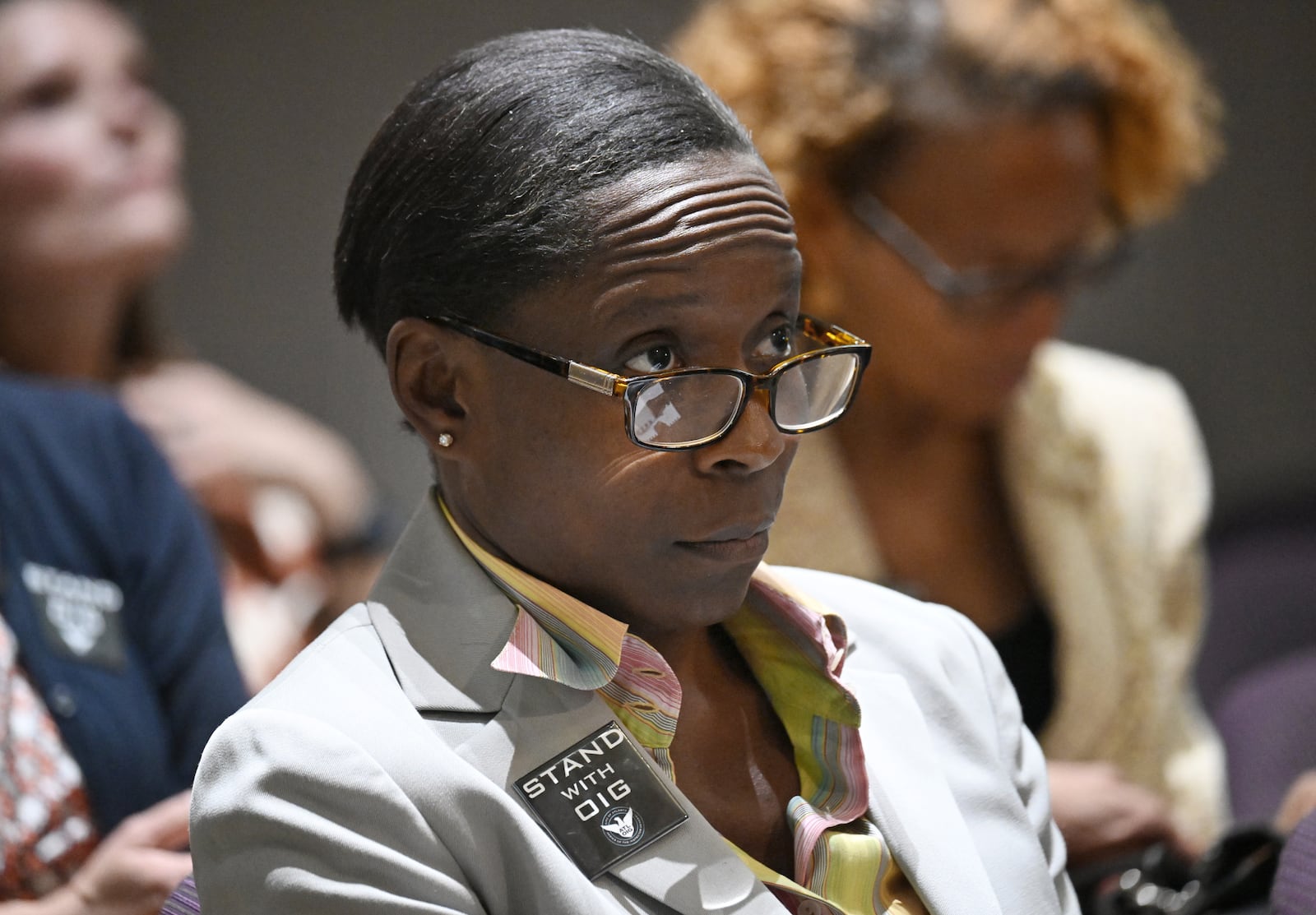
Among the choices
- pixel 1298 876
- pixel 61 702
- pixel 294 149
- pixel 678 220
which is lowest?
pixel 294 149

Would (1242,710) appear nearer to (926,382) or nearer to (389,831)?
(926,382)

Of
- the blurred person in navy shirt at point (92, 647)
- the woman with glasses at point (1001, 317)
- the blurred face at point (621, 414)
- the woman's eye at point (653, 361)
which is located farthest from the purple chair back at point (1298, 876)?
the blurred person in navy shirt at point (92, 647)

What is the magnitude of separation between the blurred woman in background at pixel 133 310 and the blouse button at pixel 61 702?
96 centimetres

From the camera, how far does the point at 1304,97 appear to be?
4043 mm

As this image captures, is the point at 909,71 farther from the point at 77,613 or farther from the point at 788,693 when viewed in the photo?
the point at 77,613

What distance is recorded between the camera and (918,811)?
1.33m

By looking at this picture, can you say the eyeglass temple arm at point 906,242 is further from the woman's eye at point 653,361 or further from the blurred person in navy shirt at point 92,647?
the woman's eye at point 653,361

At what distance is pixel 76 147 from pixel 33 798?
5.56 ft

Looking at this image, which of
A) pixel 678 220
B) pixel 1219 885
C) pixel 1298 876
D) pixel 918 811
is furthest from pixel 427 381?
pixel 1219 885

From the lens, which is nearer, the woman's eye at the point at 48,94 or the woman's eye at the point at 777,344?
the woman's eye at the point at 777,344

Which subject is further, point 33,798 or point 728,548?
point 33,798

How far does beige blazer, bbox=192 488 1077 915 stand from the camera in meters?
1.11

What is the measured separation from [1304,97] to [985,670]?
311cm

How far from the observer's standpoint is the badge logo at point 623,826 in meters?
1.18
